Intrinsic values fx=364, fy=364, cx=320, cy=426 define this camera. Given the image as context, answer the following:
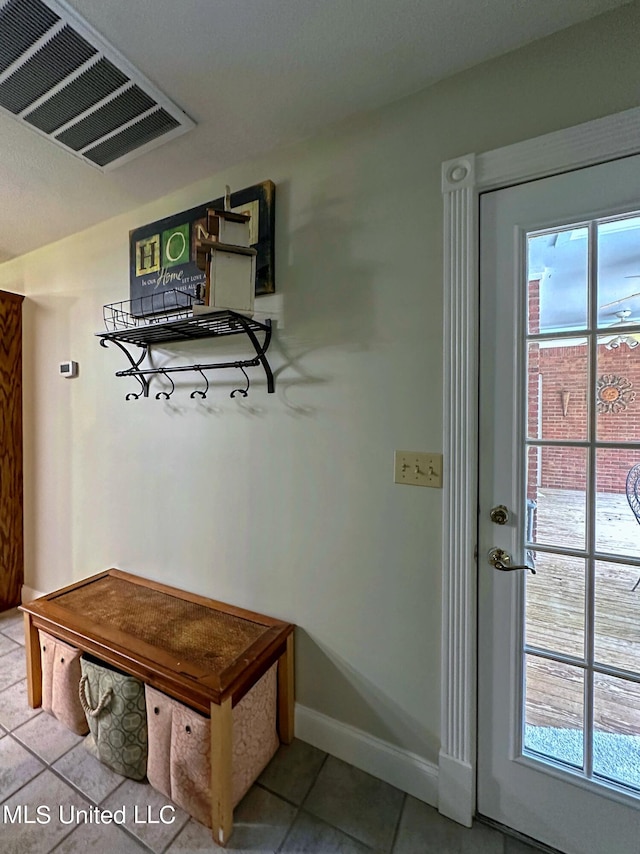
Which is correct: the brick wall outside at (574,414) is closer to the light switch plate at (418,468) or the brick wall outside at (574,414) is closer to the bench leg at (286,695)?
the light switch plate at (418,468)

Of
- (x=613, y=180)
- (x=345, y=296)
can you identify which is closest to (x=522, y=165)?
(x=613, y=180)

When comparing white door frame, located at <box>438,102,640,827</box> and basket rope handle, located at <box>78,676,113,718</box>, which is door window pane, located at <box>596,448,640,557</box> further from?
basket rope handle, located at <box>78,676,113,718</box>

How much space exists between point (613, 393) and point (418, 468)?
0.59 meters

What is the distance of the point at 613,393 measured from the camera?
103 centimetres

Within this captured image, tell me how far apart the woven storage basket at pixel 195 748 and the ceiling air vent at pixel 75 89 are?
6.85ft

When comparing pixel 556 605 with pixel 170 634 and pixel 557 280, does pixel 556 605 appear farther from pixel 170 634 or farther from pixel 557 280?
pixel 170 634

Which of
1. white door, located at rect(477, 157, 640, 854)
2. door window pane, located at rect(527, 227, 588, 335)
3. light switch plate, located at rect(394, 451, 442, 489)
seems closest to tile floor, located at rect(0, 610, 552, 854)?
white door, located at rect(477, 157, 640, 854)

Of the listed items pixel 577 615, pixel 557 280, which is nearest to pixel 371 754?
pixel 577 615

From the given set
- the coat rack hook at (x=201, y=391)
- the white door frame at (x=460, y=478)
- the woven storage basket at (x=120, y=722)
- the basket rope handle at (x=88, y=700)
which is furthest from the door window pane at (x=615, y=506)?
the basket rope handle at (x=88, y=700)

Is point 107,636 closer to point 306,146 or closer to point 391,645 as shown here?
point 391,645

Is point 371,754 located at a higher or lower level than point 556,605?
lower

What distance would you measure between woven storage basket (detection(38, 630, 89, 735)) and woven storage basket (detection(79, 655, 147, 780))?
165 mm

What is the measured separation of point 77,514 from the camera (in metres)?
2.24

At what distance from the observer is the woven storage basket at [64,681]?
1.53 m
